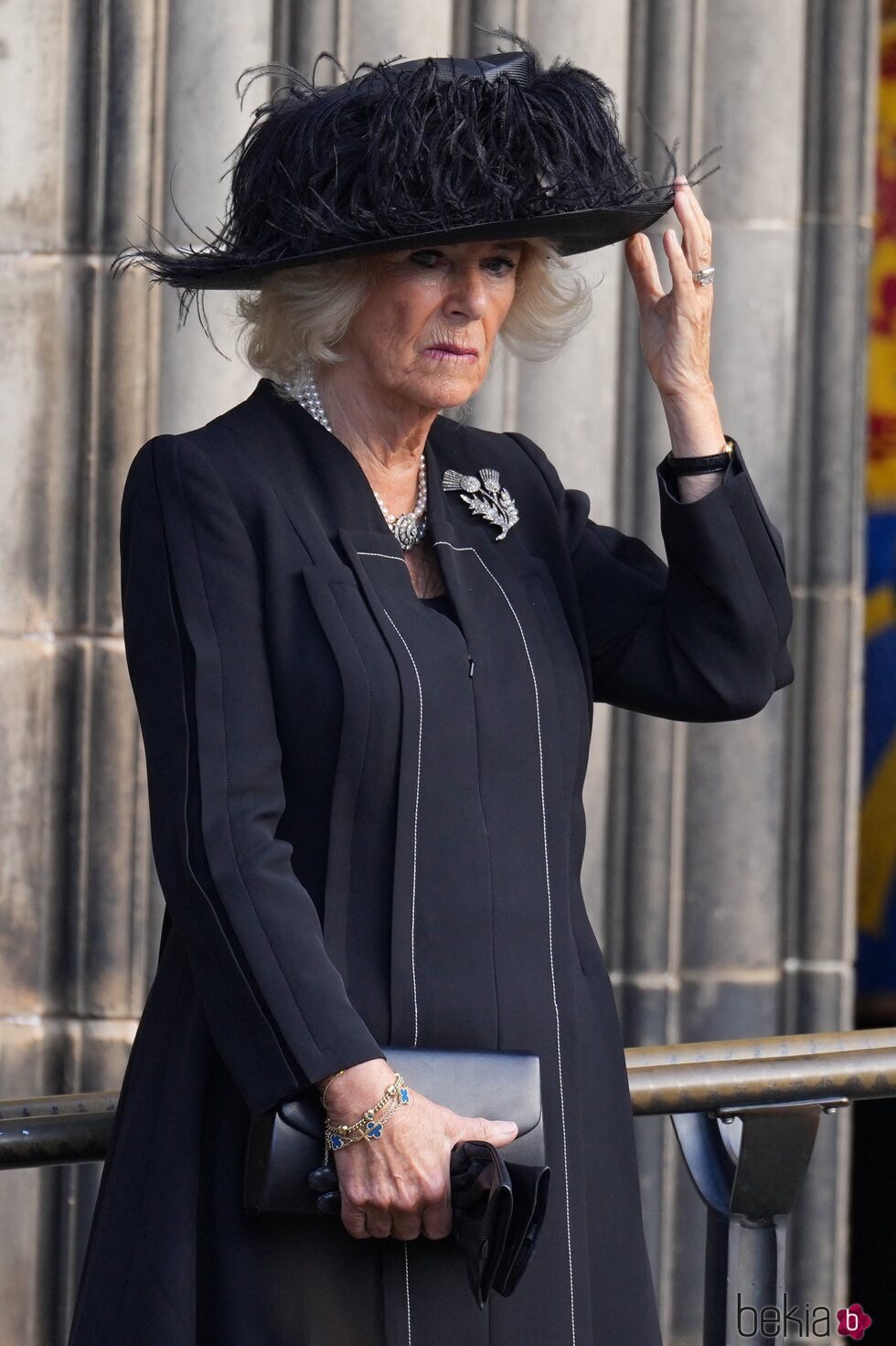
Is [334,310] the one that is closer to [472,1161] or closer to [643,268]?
[643,268]

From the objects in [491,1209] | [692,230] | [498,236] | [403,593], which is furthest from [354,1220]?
[692,230]

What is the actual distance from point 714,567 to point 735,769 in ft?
4.58

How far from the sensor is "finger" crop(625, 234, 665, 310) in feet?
5.89

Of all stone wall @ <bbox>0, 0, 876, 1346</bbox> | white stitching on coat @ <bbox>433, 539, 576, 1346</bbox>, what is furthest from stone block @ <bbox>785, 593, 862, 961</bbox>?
white stitching on coat @ <bbox>433, 539, 576, 1346</bbox>

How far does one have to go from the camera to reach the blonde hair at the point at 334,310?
166cm

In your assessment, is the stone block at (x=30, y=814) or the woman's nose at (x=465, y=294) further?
the stone block at (x=30, y=814)

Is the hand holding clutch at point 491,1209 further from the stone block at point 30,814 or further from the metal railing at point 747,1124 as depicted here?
the stone block at point 30,814

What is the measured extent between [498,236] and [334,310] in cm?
17

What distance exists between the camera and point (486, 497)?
1817 millimetres

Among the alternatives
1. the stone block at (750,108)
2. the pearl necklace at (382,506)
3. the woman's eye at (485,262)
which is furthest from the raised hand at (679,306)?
the stone block at (750,108)

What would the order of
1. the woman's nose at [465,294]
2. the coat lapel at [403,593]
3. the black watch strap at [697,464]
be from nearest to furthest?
the coat lapel at [403,593], the woman's nose at [465,294], the black watch strap at [697,464]

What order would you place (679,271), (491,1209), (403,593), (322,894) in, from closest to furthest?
(491,1209), (322,894), (403,593), (679,271)

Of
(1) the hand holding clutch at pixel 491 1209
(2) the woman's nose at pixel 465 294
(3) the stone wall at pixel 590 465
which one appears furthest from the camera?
(3) the stone wall at pixel 590 465

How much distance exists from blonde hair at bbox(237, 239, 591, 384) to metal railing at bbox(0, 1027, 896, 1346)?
0.76 meters
